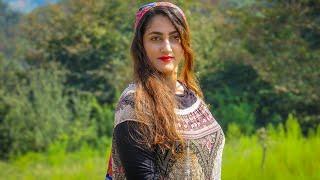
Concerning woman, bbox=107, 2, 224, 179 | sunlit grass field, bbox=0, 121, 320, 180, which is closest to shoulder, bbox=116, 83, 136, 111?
woman, bbox=107, 2, 224, 179

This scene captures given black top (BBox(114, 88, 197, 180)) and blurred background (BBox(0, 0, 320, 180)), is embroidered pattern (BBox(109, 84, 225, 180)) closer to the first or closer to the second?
black top (BBox(114, 88, 197, 180))

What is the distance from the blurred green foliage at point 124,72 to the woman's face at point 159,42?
17.7 feet

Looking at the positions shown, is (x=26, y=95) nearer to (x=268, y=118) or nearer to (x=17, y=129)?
(x=17, y=129)

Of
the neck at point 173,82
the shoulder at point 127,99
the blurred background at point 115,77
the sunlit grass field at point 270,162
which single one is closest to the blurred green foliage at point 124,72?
the blurred background at point 115,77

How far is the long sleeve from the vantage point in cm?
113

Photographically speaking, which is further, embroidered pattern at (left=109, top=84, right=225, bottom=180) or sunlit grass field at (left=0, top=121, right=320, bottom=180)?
sunlit grass field at (left=0, top=121, right=320, bottom=180)

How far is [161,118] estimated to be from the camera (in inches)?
45.7

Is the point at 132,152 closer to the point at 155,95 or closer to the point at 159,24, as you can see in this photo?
the point at 155,95

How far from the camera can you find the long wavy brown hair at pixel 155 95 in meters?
1.15

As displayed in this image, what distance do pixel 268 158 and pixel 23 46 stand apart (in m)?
8.24

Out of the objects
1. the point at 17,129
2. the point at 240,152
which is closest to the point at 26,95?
the point at 17,129

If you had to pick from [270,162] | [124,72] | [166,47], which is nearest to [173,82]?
[166,47]

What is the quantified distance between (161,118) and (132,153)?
0.09 metres

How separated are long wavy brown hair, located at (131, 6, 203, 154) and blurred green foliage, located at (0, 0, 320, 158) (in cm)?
537
